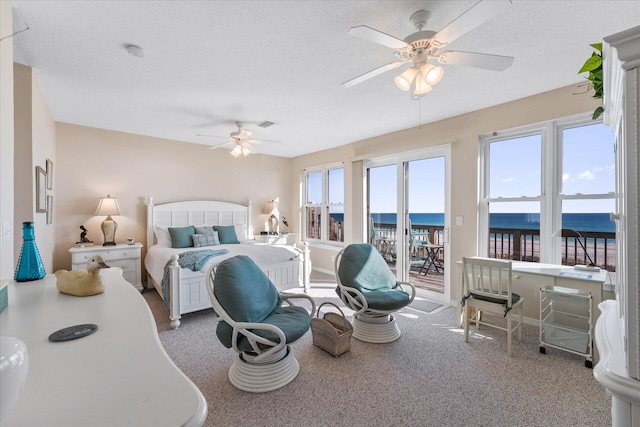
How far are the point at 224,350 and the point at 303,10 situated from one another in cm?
282

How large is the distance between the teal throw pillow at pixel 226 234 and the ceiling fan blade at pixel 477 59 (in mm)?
4094

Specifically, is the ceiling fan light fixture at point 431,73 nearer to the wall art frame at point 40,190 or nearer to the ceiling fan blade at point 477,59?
the ceiling fan blade at point 477,59

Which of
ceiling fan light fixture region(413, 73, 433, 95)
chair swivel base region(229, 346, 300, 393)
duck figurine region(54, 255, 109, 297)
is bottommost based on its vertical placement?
chair swivel base region(229, 346, 300, 393)

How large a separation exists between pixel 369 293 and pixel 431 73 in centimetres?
204

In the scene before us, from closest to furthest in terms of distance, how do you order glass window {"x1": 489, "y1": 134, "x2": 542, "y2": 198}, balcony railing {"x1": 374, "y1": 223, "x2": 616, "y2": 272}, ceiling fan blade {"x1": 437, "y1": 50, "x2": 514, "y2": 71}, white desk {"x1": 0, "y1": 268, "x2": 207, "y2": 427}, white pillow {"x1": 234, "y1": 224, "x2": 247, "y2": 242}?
1. white desk {"x1": 0, "y1": 268, "x2": 207, "y2": 427}
2. ceiling fan blade {"x1": 437, "y1": 50, "x2": 514, "y2": 71}
3. balcony railing {"x1": 374, "y1": 223, "x2": 616, "y2": 272}
4. glass window {"x1": 489, "y1": 134, "x2": 542, "y2": 198}
5. white pillow {"x1": 234, "y1": 224, "x2": 247, "y2": 242}

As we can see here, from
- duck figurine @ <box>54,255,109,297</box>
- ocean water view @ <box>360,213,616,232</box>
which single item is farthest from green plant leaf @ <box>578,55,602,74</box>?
duck figurine @ <box>54,255,109,297</box>

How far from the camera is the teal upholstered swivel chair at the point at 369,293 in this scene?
9.15 ft

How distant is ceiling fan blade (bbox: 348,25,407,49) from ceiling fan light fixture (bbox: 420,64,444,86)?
241 millimetres

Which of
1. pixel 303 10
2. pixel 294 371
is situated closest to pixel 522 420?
pixel 294 371

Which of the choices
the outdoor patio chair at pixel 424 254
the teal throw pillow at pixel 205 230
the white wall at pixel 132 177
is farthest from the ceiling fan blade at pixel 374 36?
the white wall at pixel 132 177

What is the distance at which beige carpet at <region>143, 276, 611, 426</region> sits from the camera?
182 centimetres

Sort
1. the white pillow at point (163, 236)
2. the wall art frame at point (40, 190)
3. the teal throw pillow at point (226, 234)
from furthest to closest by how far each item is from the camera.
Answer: the teal throw pillow at point (226, 234) < the white pillow at point (163, 236) < the wall art frame at point (40, 190)

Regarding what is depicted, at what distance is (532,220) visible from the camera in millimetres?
3363

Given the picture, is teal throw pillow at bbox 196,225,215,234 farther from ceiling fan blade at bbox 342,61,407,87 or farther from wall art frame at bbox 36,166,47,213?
ceiling fan blade at bbox 342,61,407,87
